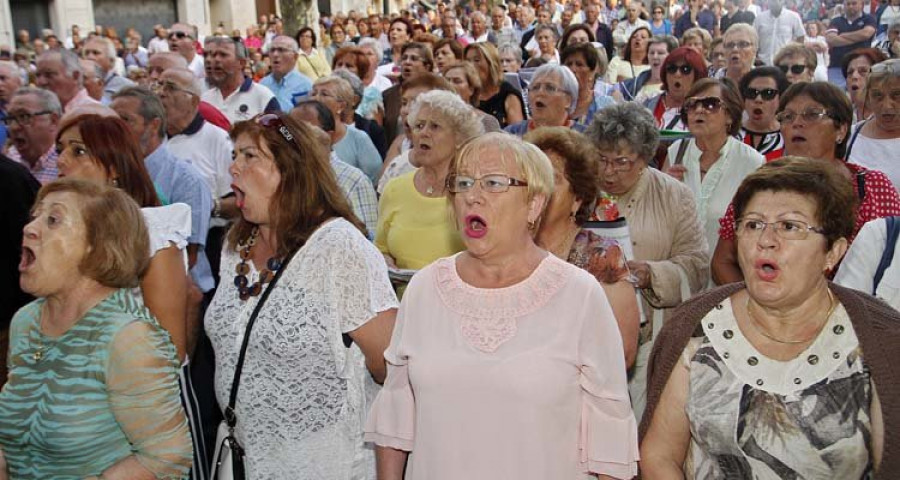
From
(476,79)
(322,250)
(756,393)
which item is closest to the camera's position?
(756,393)

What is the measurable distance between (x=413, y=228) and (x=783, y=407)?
2424 millimetres

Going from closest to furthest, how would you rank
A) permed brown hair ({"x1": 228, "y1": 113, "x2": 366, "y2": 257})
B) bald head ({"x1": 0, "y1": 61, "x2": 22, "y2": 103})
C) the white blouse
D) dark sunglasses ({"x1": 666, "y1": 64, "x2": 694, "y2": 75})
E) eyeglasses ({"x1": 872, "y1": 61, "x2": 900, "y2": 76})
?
1. the white blouse
2. permed brown hair ({"x1": 228, "y1": 113, "x2": 366, "y2": 257})
3. eyeglasses ({"x1": 872, "y1": 61, "x2": 900, "y2": 76})
4. dark sunglasses ({"x1": 666, "y1": 64, "x2": 694, "y2": 75})
5. bald head ({"x1": 0, "y1": 61, "x2": 22, "y2": 103})

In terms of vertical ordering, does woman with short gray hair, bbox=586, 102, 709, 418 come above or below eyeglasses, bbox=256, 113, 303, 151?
below

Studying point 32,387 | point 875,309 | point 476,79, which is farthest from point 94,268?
point 476,79

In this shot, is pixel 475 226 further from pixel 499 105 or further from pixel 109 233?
pixel 499 105

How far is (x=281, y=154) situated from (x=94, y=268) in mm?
789

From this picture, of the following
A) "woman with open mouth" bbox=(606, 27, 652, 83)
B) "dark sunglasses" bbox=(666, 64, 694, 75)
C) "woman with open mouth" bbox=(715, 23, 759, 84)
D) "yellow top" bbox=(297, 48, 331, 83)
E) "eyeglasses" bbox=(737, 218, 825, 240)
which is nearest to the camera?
"eyeglasses" bbox=(737, 218, 825, 240)

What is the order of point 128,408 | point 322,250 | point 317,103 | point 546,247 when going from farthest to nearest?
point 317,103, point 546,247, point 322,250, point 128,408

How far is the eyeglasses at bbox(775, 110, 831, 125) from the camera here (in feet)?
14.6

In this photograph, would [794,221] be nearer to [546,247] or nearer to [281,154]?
[546,247]

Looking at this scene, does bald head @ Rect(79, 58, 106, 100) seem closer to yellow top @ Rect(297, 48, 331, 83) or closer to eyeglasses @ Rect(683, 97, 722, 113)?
yellow top @ Rect(297, 48, 331, 83)

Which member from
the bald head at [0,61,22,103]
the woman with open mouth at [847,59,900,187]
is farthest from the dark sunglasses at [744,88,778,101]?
the bald head at [0,61,22,103]

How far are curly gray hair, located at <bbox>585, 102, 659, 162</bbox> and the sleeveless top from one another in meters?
1.97

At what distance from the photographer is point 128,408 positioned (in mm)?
2682
